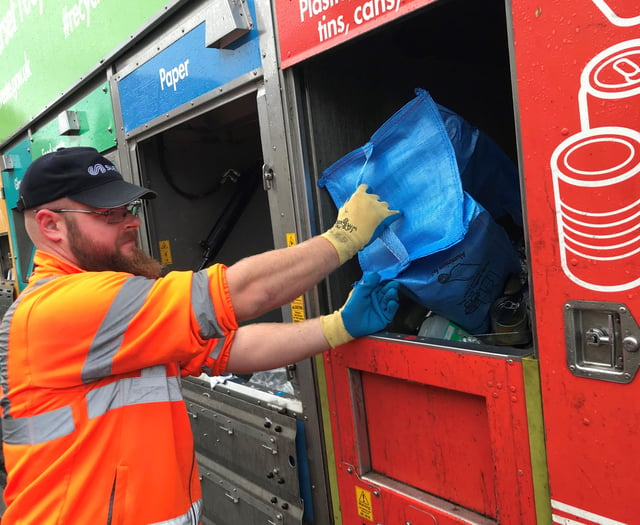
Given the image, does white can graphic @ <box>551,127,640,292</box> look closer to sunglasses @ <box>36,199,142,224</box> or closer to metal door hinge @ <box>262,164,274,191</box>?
metal door hinge @ <box>262,164,274,191</box>

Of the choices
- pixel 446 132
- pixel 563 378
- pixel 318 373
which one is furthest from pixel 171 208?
pixel 563 378

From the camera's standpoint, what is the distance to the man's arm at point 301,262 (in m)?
1.48

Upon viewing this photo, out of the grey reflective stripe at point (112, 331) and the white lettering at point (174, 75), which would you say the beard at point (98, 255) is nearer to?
the grey reflective stripe at point (112, 331)

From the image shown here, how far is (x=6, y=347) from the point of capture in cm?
146

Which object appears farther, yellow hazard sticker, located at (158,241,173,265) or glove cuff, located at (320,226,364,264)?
yellow hazard sticker, located at (158,241,173,265)

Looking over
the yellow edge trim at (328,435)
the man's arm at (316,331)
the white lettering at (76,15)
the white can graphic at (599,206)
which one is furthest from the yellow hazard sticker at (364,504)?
the white lettering at (76,15)

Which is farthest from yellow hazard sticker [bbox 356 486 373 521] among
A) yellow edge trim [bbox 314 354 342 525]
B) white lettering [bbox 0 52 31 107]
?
white lettering [bbox 0 52 31 107]

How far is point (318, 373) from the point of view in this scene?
6.19 feet

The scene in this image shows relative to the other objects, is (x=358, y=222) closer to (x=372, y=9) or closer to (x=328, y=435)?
(x=372, y=9)

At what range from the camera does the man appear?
4.61 feet

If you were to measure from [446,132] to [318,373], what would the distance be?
0.94 m

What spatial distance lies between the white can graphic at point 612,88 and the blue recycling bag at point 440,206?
0.42 m

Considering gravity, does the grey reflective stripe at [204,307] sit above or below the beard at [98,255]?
below

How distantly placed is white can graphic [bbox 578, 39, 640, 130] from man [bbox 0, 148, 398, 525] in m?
0.68
